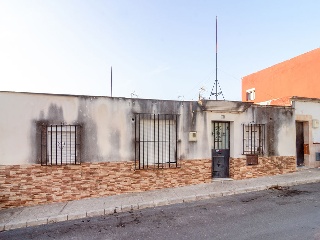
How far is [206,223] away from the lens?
5.40 metres

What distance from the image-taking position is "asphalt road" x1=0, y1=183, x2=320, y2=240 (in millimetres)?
4797

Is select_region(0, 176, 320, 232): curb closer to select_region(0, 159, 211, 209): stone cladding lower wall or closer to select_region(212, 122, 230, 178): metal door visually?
select_region(0, 159, 211, 209): stone cladding lower wall

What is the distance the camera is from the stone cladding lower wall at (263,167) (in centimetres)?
954

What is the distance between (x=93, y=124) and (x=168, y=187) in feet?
11.8

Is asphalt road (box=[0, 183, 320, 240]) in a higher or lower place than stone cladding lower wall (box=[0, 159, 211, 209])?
lower

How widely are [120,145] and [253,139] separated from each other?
5852 millimetres

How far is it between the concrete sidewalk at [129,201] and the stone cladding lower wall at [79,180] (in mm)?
271

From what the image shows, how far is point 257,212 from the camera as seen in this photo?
600 cm

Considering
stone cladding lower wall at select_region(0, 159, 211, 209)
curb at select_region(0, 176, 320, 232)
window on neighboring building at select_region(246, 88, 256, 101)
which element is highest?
window on neighboring building at select_region(246, 88, 256, 101)

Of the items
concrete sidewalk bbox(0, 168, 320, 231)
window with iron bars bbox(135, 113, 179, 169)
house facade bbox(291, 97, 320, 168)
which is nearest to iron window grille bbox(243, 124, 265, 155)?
concrete sidewalk bbox(0, 168, 320, 231)

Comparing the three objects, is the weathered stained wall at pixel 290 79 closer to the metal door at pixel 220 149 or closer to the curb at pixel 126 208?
the metal door at pixel 220 149

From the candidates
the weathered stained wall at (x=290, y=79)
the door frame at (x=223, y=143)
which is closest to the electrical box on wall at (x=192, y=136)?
the door frame at (x=223, y=143)

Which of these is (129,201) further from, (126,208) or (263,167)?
(263,167)

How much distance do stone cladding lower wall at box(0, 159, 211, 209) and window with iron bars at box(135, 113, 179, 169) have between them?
29 cm
